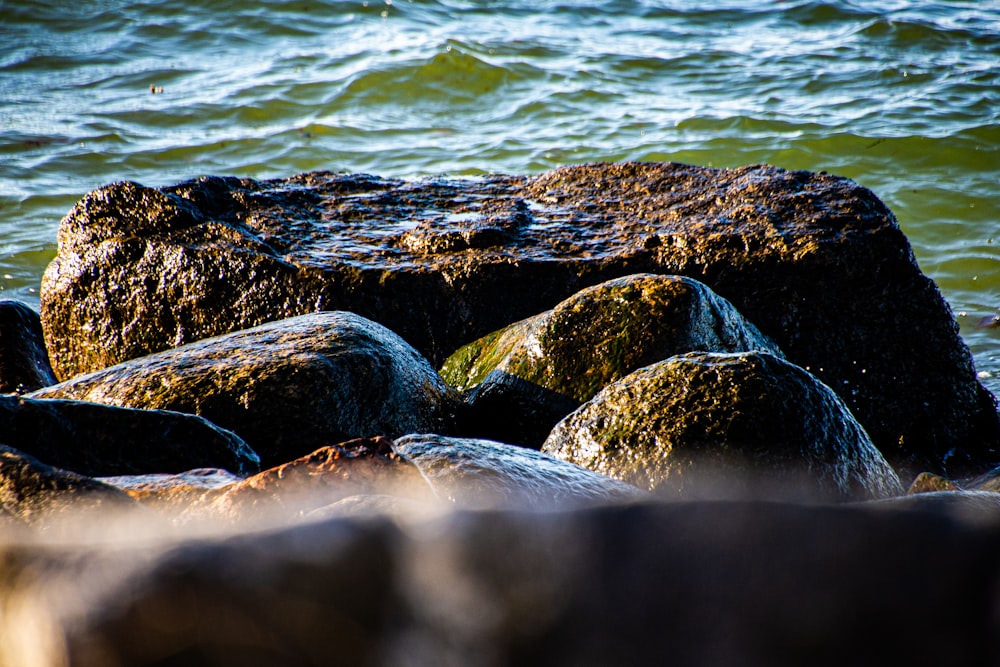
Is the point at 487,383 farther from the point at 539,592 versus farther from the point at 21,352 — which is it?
the point at 539,592

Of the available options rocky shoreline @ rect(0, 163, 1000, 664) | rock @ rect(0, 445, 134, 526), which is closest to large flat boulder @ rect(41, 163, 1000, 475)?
rocky shoreline @ rect(0, 163, 1000, 664)

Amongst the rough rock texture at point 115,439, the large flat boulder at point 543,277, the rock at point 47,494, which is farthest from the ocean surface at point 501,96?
the rock at point 47,494

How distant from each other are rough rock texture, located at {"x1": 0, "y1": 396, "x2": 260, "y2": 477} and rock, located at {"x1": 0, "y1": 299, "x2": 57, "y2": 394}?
2.18 metres

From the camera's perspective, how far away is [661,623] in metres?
0.92

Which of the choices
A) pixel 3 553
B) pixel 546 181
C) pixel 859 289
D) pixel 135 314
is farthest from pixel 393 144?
pixel 3 553

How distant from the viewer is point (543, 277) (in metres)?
4.55

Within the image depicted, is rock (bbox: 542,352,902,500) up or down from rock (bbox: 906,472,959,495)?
up

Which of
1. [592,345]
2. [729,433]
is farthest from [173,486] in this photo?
[592,345]

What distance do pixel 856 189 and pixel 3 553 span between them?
15.2ft

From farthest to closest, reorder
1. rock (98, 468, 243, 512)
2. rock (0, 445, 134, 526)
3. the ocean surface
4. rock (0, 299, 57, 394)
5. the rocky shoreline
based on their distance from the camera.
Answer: the ocean surface < rock (0, 299, 57, 394) < rock (98, 468, 243, 512) < rock (0, 445, 134, 526) < the rocky shoreline

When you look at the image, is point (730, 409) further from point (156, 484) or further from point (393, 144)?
point (393, 144)

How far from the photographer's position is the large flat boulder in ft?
15.0

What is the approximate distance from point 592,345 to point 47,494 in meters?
2.52

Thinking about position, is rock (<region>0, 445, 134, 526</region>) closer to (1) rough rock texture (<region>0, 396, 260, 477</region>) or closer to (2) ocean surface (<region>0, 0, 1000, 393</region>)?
(1) rough rock texture (<region>0, 396, 260, 477</region>)
